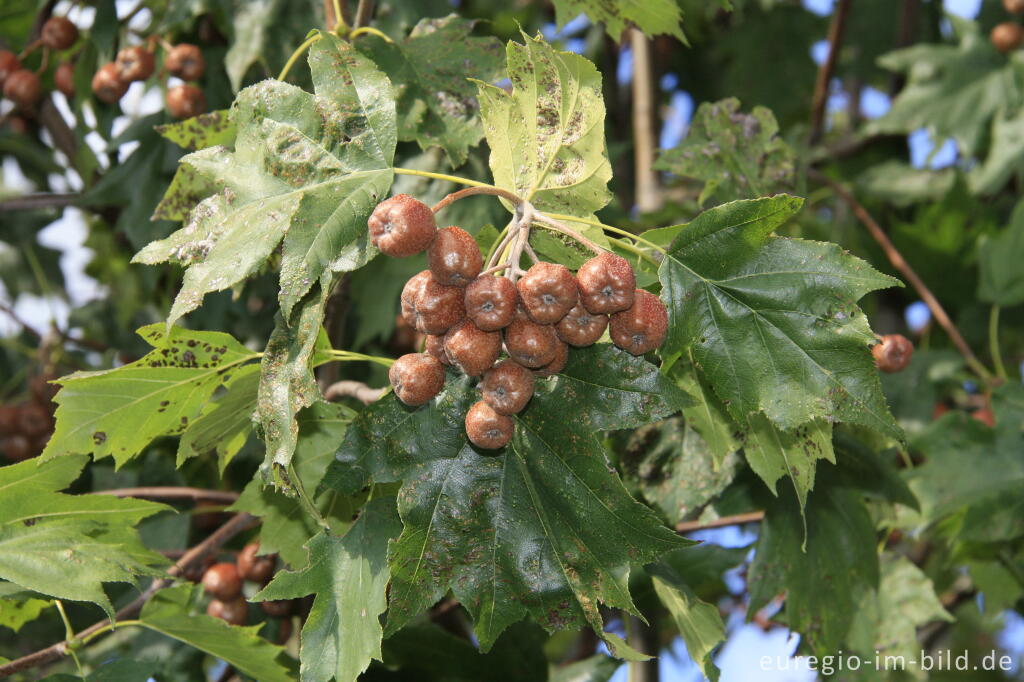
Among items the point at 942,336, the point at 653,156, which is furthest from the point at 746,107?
the point at 942,336

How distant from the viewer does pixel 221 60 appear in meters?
3.18

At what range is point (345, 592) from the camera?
5.99 ft

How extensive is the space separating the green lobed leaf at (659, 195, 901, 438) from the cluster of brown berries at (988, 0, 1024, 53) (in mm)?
3026

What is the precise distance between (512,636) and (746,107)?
3.43 m

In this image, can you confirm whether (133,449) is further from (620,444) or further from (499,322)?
(620,444)

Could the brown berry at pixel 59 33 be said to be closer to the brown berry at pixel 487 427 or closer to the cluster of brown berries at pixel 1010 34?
the brown berry at pixel 487 427

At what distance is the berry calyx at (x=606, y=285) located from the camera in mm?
1555

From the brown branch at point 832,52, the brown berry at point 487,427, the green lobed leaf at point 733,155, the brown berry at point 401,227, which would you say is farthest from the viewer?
the brown branch at point 832,52

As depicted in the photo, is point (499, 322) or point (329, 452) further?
point (329, 452)

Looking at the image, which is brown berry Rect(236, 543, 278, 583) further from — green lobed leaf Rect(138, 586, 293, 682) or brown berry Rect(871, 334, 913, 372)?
brown berry Rect(871, 334, 913, 372)

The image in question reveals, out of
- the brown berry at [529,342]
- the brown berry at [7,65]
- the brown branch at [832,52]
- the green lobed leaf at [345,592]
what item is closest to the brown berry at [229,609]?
the green lobed leaf at [345,592]

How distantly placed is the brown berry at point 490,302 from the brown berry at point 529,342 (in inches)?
1.4

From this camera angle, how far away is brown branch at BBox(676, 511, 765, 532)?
8.46 feet

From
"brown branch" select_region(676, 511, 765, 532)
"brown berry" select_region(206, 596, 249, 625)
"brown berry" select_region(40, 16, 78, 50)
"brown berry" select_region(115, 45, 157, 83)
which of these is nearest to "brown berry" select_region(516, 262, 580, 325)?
"brown branch" select_region(676, 511, 765, 532)
